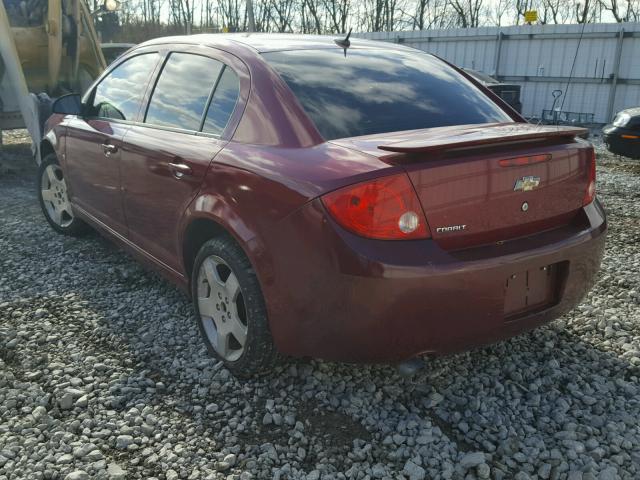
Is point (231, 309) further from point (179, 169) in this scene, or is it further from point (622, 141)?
point (622, 141)

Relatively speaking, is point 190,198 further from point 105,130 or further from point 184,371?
point 105,130

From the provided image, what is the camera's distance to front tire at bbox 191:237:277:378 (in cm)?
264

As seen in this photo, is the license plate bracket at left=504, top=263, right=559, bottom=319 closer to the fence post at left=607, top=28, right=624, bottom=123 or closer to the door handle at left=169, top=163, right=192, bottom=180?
the door handle at left=169, top=163, right=192, bottom=180

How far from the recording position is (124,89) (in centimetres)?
396

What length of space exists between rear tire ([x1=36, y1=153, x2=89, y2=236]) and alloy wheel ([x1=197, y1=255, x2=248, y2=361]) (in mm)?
2291

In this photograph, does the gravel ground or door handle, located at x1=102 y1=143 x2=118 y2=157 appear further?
door handle, located at x1=102 y1=143 x2=118 y2=157

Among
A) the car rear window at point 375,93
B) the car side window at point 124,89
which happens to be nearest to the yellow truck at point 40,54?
the car side window at point 124,89

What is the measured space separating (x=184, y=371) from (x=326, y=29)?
44973mm

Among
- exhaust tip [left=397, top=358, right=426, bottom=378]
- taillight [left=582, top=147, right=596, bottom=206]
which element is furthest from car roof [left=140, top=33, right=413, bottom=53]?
exhaust tip [left=397, top=358, right=426, bottom=378]

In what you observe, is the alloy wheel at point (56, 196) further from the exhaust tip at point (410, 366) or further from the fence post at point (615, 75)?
the fence post at point (615, 75)

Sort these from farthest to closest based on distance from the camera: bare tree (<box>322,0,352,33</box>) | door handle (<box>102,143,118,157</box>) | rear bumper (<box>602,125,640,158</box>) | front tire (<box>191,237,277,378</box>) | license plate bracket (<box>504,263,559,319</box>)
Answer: bare tree (<box>322,0,352,33</box>) < rear bumper (<box>602,125,640,158</box>) < door handle (<box>102,143,118,157</box>) < front tire (<box>191,237,277,378</box>) < license plate bracket (<box>504,263,559,319</box>)

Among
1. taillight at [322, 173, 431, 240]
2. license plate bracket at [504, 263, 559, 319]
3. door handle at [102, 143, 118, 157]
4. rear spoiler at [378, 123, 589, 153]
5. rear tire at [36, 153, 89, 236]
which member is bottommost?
rear tire at [36, 153, 89, 236]

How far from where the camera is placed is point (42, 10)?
7926 mm

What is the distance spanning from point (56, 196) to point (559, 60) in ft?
48.5
